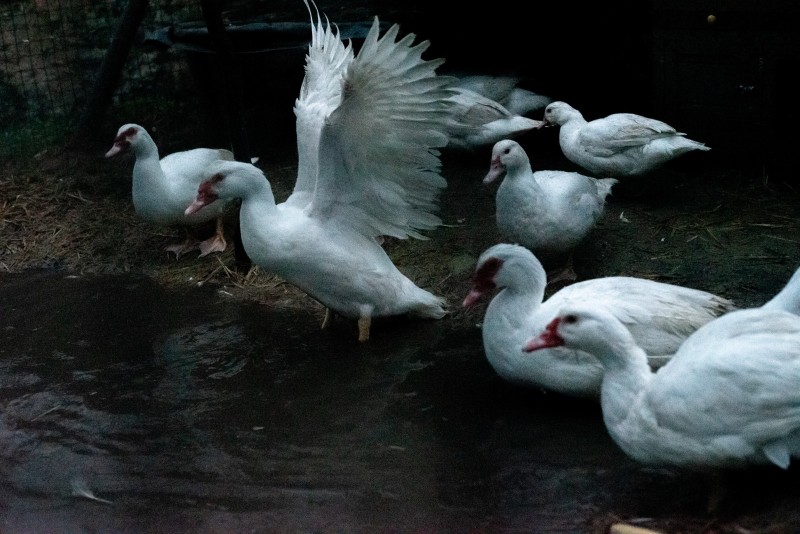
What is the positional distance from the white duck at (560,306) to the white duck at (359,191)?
939mm

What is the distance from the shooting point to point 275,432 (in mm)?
4363

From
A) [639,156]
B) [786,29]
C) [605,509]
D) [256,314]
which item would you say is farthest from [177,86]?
[605,509]

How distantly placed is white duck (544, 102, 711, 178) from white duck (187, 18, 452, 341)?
143 centimetres

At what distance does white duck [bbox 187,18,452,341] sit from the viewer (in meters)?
4.89

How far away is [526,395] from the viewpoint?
15.0ft

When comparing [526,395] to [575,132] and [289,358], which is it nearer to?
[289,358]

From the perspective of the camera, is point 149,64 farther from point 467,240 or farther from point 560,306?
point 560,306

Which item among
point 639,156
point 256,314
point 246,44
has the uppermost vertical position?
point 246,44

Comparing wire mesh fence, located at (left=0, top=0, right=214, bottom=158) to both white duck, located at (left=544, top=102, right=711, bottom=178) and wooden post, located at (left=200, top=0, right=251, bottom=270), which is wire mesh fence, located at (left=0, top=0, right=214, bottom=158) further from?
white duck, located at (left=544, top=102, right=711, bottom=178)

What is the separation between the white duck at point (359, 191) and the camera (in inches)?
192

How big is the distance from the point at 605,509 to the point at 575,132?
3.64 metres

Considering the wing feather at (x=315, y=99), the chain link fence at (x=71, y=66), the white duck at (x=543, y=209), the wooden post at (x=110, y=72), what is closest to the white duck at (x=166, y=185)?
the wing feather at (x=315, y=99)

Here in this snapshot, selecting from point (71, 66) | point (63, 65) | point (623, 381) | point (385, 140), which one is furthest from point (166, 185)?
point (623, 381)

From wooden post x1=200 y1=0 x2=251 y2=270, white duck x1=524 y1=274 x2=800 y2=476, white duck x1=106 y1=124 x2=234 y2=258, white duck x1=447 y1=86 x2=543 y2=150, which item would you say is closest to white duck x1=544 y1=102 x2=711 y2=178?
white duck x1=447 y1=86 x2=543 y2=150
